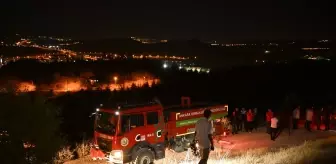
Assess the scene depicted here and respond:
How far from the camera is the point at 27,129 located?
11.2m

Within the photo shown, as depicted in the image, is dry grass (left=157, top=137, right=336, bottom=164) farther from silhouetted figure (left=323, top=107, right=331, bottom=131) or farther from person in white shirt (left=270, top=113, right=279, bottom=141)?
silhouetted figure (left=323, top=107, right=331, bottom=131)

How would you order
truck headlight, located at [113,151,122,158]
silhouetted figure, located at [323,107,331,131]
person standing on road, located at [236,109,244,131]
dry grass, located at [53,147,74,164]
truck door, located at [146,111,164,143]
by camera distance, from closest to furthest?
truck headlight, located at [113,151,122,158]
truck door, located at [146,111,164,143]
dry grass, located at [53,147,74,164]
person standing on road, located at [236,109,244,131]
silhouetted figure, located at [323,107,331,131]

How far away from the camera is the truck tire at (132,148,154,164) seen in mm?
13953

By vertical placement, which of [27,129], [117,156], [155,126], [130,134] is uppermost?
[27,129]

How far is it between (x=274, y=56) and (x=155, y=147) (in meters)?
99.5

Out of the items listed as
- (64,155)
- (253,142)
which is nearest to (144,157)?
(64,155)

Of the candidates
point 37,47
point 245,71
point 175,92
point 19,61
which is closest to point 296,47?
point 245,71

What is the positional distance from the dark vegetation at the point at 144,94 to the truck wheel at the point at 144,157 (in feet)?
8.29

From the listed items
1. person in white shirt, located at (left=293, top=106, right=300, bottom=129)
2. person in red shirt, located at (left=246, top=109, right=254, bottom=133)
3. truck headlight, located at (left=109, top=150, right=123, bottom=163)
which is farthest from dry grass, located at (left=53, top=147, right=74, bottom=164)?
person in white shirt, located at (left=293, top=106, right=300, bottom=129)

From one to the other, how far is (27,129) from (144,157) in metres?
4.35

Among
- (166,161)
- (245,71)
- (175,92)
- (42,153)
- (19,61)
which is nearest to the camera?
(42,153)

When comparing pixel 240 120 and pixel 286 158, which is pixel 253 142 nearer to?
pixel 240 120

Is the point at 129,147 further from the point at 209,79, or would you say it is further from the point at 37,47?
the point at 37,47

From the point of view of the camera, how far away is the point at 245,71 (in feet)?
286
